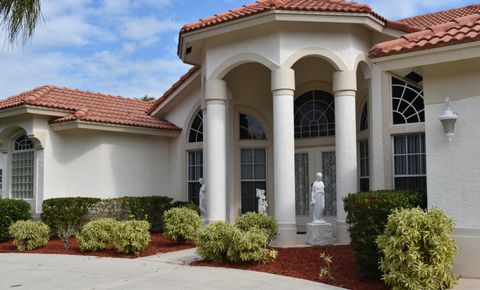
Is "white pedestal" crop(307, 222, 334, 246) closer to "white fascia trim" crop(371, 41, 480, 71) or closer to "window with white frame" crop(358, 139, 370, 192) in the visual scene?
"window with white frame" crop(358, 139, 370, 192)

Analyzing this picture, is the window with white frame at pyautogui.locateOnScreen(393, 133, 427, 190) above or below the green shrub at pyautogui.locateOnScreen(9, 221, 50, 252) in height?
above

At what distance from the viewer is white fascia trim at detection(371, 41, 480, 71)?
822 centimetres

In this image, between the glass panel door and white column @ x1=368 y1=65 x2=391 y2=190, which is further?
the glass panel door

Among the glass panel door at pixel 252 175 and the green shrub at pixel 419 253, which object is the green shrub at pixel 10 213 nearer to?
the glass panel door at pixel 252 175

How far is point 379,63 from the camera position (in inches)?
362

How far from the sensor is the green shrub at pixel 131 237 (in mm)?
12023

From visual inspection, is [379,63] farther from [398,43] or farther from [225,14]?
[225,14]

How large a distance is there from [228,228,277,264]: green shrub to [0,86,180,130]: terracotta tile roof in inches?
291

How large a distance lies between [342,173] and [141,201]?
6.67 metres

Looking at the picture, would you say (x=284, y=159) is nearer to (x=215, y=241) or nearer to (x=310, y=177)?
(x=215, y=241)

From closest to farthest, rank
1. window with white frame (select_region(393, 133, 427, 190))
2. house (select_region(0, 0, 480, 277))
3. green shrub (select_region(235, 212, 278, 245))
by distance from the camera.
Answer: house (select_region(0, 0, 480, 277)), green shrub (select_region(235, 212, 278, 245)), window with white frame (select_region(393, 133, 427, 190))

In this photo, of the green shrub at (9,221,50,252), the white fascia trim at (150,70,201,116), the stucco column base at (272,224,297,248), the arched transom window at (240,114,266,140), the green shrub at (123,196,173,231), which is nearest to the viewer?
the stucco column base at (272,224,297,248)

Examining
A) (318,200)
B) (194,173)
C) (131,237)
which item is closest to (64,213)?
(131,237)

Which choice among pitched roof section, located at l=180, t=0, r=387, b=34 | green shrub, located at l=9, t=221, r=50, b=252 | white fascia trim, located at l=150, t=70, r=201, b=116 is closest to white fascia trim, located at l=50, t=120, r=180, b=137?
white fascia trim, located at l=150, t=70, r=201, b=116
